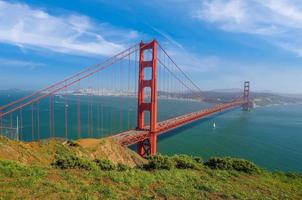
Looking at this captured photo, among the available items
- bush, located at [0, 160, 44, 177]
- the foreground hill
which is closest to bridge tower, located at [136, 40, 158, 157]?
the foreground hill

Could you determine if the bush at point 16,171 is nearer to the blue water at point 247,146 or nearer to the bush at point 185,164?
the bush at point 185,164

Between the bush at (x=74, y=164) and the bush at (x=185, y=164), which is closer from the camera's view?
the bush at (x=74, y=164)

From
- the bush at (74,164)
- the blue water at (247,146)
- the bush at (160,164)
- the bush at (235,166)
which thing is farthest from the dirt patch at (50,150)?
the blue water at (247,146)

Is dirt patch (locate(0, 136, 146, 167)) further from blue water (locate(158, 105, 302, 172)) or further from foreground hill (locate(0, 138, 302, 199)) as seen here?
blue water (locate(158, 105, 302, 172))

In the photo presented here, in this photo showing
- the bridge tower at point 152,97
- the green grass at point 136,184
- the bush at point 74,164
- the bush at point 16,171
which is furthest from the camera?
the bridge tower at point 152,97

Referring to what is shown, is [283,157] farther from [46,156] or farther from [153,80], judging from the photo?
[46,156]

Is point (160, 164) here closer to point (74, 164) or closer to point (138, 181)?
point (138, 181)

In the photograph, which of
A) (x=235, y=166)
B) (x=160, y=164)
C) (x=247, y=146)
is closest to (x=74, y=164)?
(x=160, y=164)
